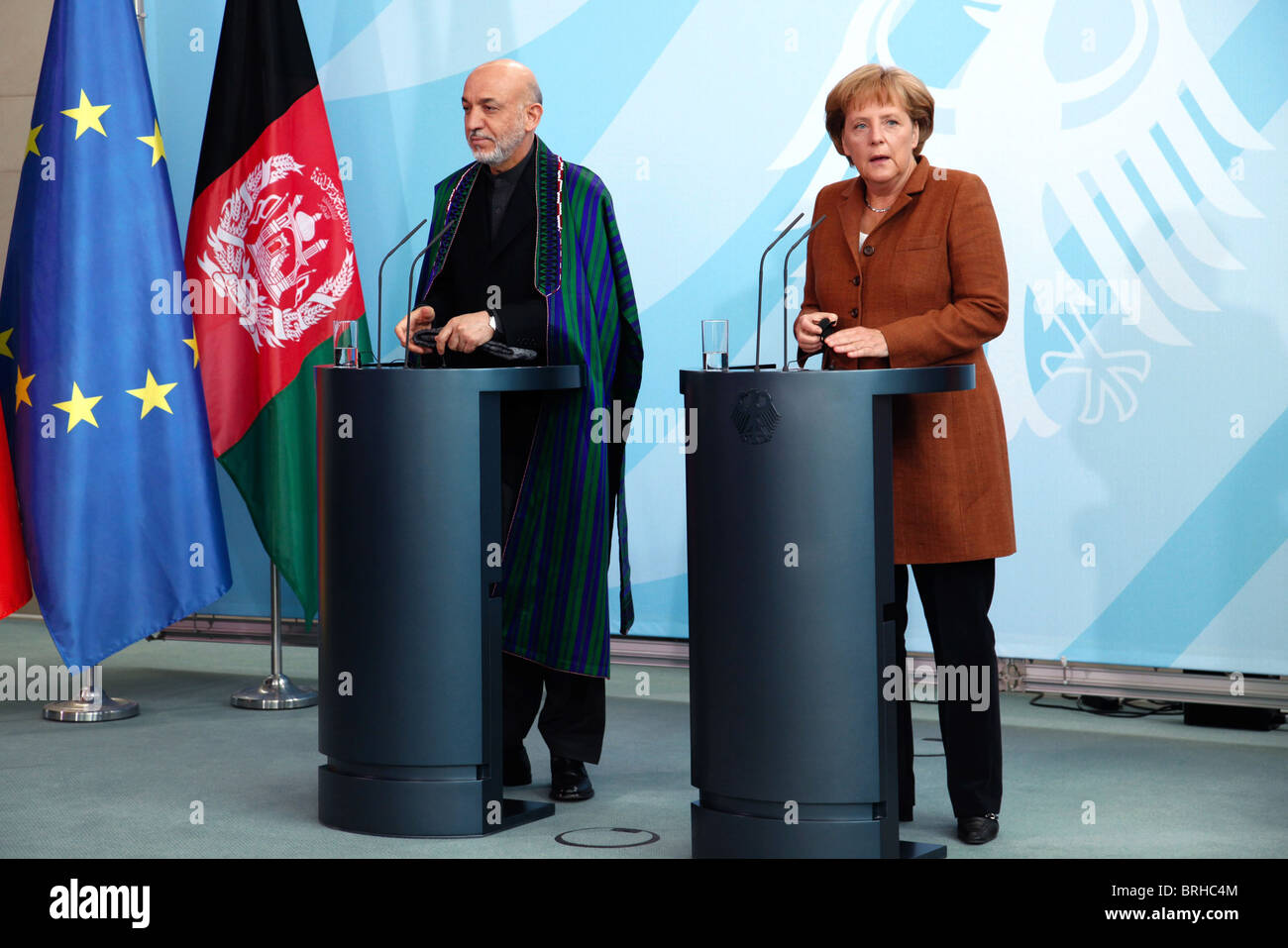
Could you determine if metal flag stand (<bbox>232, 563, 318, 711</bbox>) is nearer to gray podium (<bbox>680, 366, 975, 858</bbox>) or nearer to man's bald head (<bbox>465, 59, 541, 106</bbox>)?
man's bald head (<bbox>465, 59, 541, 106</bbox>)

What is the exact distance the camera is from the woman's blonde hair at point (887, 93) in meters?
2.80

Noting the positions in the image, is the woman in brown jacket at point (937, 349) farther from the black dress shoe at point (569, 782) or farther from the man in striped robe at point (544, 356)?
the black dress shoe at point (569, 782)

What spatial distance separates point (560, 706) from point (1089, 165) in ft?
6.89

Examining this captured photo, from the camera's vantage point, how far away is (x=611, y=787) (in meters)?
3.50

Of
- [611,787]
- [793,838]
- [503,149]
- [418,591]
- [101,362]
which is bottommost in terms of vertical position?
[611,787]

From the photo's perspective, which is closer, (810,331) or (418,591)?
(810,331)

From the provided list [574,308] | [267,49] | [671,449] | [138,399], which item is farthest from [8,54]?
[574,308]

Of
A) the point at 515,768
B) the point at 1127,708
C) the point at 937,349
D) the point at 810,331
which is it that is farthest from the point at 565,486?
the point at 1127,708

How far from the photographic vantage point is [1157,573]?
4.10 meters

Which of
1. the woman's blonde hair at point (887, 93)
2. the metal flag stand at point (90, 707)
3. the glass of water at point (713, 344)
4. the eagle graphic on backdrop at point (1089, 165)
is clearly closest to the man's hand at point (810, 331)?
the glass of water at point (713, 344)

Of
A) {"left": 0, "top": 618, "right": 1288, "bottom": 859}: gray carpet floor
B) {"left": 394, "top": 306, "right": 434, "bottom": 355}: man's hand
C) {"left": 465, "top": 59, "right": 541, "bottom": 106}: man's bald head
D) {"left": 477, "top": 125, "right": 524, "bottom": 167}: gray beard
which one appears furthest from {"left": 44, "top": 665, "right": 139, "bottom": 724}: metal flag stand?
{"left": 465, "top": 59, "right": 541, "bottom": 106}: man's bald head

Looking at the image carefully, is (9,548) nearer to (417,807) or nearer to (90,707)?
(90,707)

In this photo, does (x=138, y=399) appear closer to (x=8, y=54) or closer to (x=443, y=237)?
(x=443, y=237)

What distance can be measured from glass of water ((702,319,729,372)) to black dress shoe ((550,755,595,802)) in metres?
1.15
